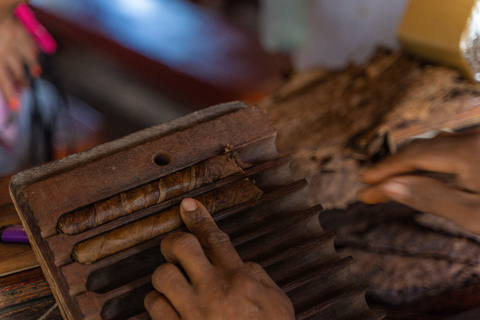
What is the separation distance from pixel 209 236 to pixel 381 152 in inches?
31.9

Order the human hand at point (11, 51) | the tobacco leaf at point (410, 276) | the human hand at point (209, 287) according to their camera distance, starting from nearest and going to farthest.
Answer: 1. the human hand at point (209, 287)
2. the tobacco leaf at point (410, 276)
3. the human hand at point (11, 51)

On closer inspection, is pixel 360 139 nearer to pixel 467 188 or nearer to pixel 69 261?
pixel 467 188

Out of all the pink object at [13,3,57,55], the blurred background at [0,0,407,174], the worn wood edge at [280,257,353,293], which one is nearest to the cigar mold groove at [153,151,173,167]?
the worn wood edge at [280,257,353,293]

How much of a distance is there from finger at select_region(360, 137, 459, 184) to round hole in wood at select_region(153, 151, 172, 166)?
472 millimetres

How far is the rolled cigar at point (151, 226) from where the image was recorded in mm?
784

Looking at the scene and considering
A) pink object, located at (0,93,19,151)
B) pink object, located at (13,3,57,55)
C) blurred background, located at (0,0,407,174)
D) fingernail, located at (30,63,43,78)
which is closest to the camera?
pink object, located at (13,3,57,55)

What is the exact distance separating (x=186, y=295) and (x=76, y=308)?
204 millimetres

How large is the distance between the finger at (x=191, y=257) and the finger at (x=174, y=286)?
15 millimetres

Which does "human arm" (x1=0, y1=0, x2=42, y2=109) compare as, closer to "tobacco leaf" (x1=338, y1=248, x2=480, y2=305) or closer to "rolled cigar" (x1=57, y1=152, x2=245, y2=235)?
"rolled cigar" (x1=57, y1=152, x2=245, y2=235)

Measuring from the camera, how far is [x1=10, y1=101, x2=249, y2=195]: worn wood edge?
2.80 ft

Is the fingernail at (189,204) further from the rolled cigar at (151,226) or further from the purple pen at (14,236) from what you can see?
the purple pen at (14,236)

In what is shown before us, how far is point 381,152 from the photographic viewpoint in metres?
1.39

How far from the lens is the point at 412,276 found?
1203 mm

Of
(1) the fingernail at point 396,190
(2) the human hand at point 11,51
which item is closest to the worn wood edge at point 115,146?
(1) the fingernail at point 396,190
